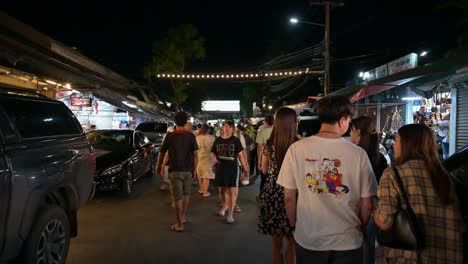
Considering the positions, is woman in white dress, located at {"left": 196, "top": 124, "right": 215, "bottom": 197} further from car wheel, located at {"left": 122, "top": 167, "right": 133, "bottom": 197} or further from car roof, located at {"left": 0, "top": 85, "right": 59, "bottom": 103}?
car roof, located at {"left": 0, "top": 85, "right": 59, "bottom": 103}

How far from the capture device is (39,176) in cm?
369

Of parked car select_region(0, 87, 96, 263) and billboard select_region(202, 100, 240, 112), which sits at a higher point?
billboard select_region(202, 100, 240, 112)

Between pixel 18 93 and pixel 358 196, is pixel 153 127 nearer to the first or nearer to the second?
pixel 18 93

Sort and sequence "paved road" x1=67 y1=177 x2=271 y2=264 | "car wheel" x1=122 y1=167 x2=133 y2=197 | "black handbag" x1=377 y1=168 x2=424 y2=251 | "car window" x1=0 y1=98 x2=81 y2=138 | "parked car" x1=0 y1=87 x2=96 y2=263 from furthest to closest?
"car wheel" x1=122 y1=167 x2=133 y2=197 < "paved road" x1=67 y1=177 x2=271 y2=264 < "car window" x1=0 y1=98 x2=81 y2=138 < "parked car" x1=0 y1=87 x2=96 y2=263 < "black handbag" x1=377 y1=168 x2=424 y2=251

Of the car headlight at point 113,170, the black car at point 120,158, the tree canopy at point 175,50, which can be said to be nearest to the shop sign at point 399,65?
the black car at point 120,158

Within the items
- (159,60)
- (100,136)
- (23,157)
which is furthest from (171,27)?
(23,157)

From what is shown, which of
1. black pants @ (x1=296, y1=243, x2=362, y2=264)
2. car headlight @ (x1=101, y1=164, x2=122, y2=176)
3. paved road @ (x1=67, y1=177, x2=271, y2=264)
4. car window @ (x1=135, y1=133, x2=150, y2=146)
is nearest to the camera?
black pants @ (x1=296, y1=243, x2=362, y2=264)

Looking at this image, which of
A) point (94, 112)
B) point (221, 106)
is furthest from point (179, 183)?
point (221, 106)

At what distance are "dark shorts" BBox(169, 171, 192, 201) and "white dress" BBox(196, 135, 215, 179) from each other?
9.19ft

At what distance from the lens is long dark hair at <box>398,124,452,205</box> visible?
235cm

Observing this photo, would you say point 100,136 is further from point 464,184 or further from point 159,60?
point 159,60

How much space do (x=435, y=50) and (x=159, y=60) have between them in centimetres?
2817

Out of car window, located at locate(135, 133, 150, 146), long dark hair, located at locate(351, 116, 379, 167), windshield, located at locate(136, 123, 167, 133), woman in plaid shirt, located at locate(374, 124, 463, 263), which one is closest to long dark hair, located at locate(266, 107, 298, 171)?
long dark hair, located at locate(351, 116, 379, 167)

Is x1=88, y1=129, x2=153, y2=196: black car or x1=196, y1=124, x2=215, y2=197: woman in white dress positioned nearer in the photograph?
x1=88, y1=129, x2=153, y2=196: black car
